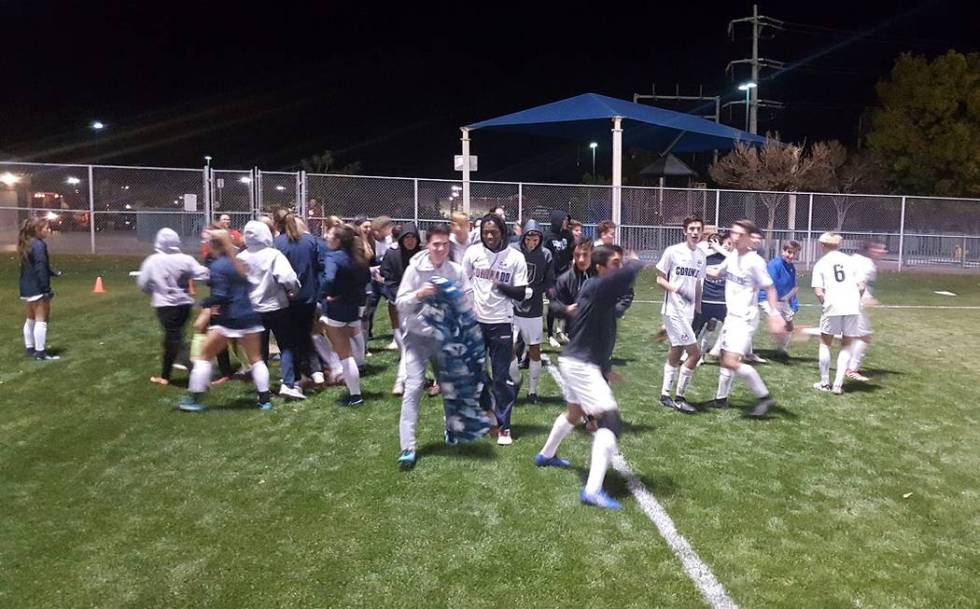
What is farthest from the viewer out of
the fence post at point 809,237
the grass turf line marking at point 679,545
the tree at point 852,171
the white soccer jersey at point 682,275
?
the tree at point 852,171

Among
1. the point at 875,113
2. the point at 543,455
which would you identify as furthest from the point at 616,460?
the point at 875,113

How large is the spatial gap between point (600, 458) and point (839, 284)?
4797 mm

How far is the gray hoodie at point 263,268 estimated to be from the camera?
7.24 m

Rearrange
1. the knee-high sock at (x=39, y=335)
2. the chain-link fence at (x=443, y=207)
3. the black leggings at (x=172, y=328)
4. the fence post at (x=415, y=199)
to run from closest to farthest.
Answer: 1. the black leggings at (x=172, y=328)
2. the knee-high sock at (x=39, y=335)
3. the chain-link fence at (x=443, y=207)
4. the fence post at (x=415, y=199)

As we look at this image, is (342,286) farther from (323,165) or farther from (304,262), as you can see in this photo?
(323,165)

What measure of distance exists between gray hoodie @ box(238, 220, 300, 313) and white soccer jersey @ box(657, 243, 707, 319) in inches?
150

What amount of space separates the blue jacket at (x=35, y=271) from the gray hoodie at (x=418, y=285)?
561cm

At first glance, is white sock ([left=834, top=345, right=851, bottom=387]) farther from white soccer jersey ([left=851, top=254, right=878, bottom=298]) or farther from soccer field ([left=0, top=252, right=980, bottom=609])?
white soccer jersey ([left=851, top=254, right=878, bottom=298])

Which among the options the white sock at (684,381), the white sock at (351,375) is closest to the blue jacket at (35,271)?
the white sock at (351,375)

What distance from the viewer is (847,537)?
183 inches

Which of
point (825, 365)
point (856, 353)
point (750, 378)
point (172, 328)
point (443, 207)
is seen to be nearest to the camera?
point (750, 378)

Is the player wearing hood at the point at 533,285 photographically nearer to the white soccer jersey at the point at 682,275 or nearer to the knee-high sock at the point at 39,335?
the white soccer jersey at the point at 682,275

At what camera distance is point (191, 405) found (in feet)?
24.1

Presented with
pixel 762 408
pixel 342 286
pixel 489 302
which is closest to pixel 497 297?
pixel 489 302
